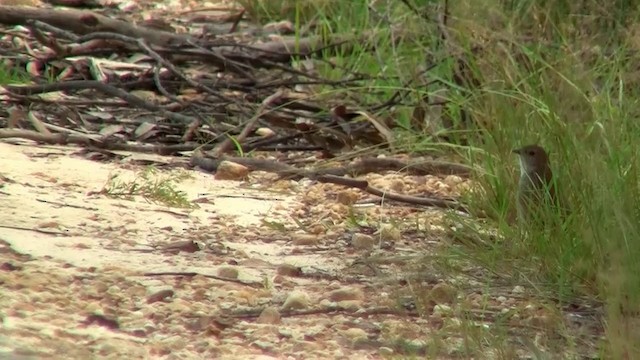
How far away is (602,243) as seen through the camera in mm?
3533

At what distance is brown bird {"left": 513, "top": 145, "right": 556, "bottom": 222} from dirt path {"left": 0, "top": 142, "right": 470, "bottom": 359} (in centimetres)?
33

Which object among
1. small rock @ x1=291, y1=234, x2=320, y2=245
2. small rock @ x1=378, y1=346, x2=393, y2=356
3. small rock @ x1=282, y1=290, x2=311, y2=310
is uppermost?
small rock @ x1=378, y1=346, x2=393, y2=356

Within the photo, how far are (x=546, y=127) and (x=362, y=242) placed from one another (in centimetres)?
73

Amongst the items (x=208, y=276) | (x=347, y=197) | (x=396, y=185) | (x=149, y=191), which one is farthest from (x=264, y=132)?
(x=208, y=276)

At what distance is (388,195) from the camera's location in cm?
503

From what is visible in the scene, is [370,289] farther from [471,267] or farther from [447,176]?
[447,176]

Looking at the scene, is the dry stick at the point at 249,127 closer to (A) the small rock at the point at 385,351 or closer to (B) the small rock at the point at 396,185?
(B) the small rock at the point at 396,185

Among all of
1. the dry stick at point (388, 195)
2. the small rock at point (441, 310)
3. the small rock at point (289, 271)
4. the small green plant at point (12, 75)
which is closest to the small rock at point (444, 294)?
the small rock at point (441, 310)

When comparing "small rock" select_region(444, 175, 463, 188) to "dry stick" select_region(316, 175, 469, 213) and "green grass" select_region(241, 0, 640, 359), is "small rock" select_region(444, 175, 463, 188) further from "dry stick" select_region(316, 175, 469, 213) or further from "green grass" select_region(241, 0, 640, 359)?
"dry stick" select_region(316, 175, 469, 213)

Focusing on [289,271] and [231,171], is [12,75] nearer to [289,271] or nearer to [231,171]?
[231,171]

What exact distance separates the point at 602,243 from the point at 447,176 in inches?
75.8

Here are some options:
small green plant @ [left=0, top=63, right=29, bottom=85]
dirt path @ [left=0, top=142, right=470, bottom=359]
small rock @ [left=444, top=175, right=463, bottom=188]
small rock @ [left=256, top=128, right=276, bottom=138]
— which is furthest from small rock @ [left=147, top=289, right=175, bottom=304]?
small green plant @ [left=0, top=63, right=29, bottom=85]

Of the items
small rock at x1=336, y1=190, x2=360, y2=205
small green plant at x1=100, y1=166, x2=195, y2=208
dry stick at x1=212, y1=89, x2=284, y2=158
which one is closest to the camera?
small green plant at x1=100, y1=166, x2=195, y2=208

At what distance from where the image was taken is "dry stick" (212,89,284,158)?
5770 mm
